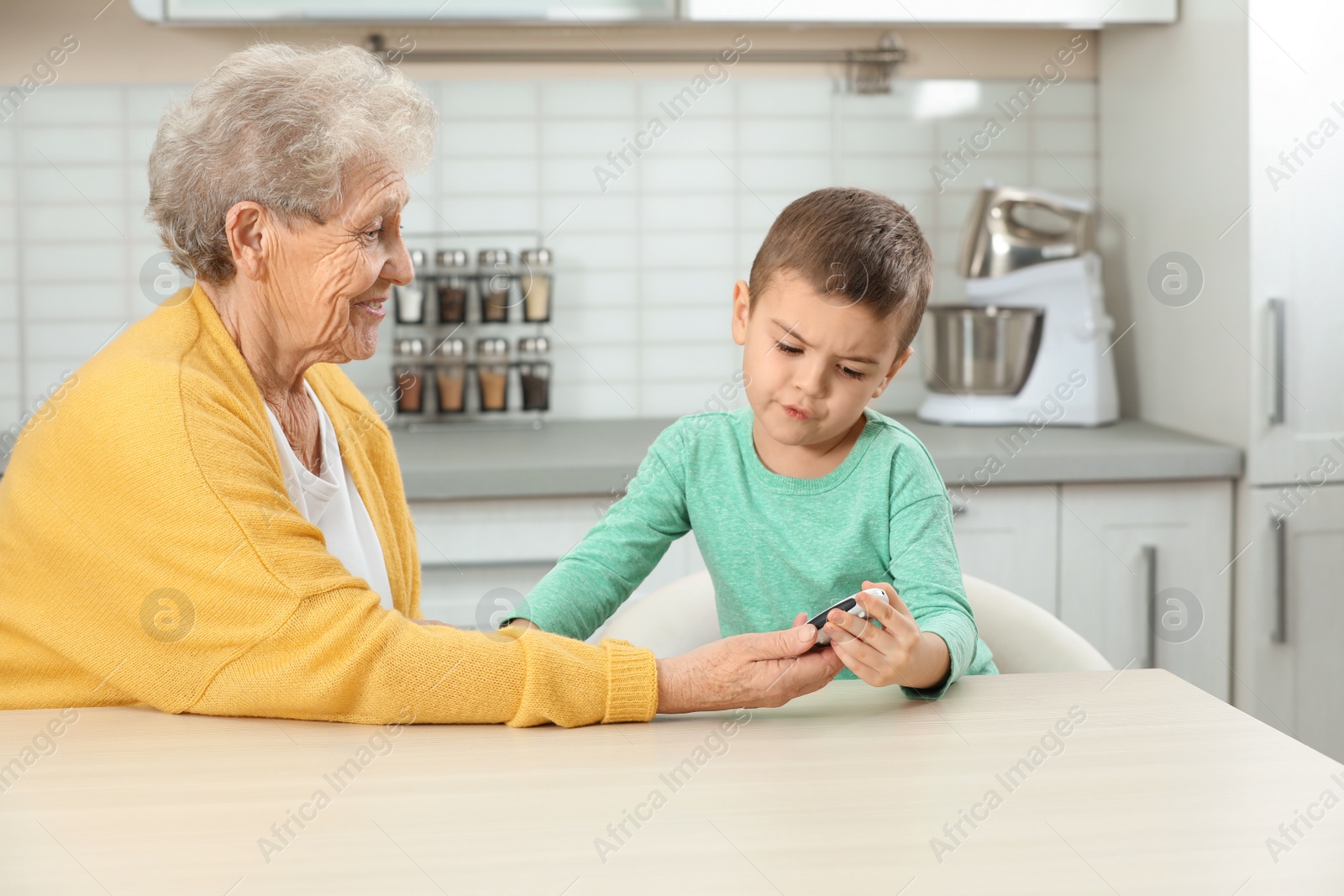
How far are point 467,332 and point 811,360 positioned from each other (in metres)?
1.55

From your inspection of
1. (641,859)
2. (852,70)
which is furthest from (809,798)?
(852,70)

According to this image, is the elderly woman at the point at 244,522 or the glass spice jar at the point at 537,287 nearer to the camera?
the elderly woman at the point at 244,522

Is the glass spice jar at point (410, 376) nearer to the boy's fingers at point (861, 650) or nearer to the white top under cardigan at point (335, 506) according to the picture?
the white top under cardigan at point (335, 506)

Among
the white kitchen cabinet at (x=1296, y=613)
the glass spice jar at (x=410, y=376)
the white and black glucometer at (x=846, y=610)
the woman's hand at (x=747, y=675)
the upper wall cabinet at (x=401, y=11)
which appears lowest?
the white kitchen cabinet at (x=1296, y=613)

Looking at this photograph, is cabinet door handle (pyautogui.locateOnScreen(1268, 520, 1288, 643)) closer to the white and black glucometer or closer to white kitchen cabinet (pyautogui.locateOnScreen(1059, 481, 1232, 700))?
white kitchen cabinet (pyautogui.locateOnScreen(1059, 481, 1232, 700))

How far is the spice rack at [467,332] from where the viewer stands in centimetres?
244

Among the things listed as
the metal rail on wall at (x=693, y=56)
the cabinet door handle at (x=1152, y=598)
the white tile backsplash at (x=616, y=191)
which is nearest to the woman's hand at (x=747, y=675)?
the cabinet door handle at (x=1152, y=598)

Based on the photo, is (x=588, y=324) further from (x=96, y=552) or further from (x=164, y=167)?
(x=96, y=552)

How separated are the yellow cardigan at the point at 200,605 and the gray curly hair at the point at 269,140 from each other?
16 cm

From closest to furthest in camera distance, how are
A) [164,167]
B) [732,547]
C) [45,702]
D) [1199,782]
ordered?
[1199,782] → [45,702] → [164,167] → [732,547]

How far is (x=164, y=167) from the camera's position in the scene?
3.51ft

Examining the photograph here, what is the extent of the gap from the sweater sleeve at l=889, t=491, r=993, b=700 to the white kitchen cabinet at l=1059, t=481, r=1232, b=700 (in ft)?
3.34

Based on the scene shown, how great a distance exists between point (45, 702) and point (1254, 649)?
1.90 m

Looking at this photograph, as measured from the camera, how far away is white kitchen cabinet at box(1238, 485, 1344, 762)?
6.91 ft
